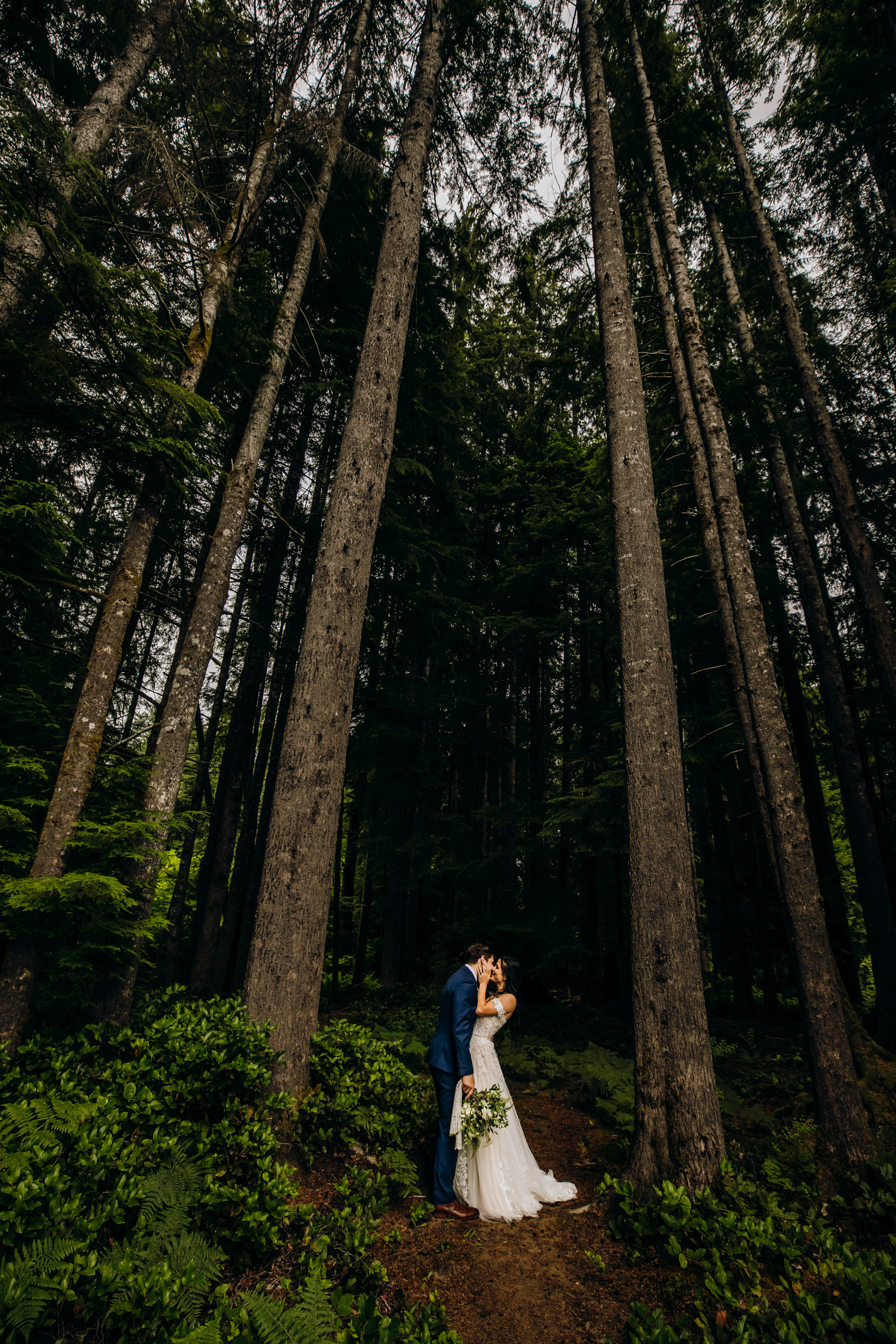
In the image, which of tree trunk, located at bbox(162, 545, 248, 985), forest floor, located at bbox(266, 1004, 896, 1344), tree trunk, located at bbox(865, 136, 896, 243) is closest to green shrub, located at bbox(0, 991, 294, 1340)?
forest floor, located at bbox(266, 1004, 896, 1344)

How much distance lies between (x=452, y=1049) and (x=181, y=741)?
449 cm

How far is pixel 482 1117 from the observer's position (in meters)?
4.22

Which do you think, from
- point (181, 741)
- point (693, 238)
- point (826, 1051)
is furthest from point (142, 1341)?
point (693, 238)

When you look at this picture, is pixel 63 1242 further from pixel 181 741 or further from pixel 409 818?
pixel 409 818

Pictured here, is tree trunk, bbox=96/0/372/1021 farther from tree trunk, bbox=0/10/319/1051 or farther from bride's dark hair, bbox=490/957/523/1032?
bride's dark hair, bbox=490/957/523/1032

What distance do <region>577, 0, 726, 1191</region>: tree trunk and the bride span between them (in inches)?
32.2

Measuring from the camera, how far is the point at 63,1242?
2156 mm

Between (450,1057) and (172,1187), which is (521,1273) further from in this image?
(172,1187)

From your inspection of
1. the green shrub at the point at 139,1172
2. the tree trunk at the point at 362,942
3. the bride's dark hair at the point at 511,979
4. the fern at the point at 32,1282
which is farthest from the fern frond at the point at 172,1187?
the tree trunk at the point at 362,942

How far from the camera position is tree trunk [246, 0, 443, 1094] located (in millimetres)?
4352

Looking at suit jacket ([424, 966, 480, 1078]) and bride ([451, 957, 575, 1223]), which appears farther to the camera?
suit jacket ([424, 966, 480, 1078])

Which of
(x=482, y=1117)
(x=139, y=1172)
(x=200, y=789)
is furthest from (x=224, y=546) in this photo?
(x=200, y=789)

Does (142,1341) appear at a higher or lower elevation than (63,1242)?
lower

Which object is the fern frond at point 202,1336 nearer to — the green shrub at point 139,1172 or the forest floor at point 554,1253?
the green shrub at point 139,1172
